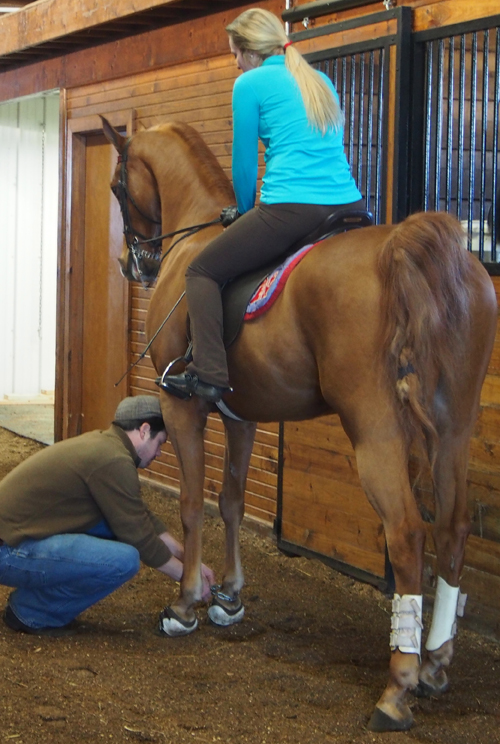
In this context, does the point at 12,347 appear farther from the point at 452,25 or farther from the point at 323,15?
the point at 452,25

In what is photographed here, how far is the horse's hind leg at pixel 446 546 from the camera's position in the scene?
2811 mm

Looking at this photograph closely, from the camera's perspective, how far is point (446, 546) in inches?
113

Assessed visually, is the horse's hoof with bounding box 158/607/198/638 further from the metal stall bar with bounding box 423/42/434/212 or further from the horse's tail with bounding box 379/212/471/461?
the metal stall bar with bounding box 423/42/434/212

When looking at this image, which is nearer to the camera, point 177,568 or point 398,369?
point 398,369

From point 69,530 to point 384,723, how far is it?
1.40 metres

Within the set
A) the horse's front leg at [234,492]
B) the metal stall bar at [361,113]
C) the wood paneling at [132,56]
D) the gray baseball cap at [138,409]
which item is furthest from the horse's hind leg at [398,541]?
the wood paneling at [132,56]

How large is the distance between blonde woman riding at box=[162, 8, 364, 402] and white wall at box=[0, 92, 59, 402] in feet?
23.3

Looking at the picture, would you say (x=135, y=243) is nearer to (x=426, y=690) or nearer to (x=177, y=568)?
(x=177, y=568)

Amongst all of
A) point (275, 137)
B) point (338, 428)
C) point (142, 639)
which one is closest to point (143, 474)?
point (338, 428)

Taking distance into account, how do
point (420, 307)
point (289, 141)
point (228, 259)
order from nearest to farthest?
point (420, 307)
point (289, 141)
point (228, 259)

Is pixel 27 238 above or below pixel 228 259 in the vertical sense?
above

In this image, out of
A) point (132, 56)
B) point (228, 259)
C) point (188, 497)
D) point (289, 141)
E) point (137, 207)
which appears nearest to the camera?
point (289, 141)

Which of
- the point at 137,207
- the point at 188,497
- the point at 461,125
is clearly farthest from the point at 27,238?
the point at 461,125

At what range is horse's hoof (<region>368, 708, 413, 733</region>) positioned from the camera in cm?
262
